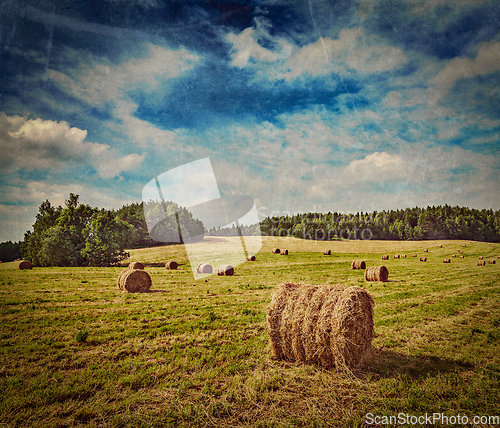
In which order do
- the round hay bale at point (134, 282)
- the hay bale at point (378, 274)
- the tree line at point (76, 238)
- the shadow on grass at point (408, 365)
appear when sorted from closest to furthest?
1. the shadow on grass at point (408, 365)
2. the round hay bale at point (134, 282)
3. the hay bale at point (378, 274)
4. the tree line at point (76, 238)

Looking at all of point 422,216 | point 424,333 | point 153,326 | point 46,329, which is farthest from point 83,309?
point 422,216

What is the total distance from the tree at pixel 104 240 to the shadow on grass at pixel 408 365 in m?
39.5

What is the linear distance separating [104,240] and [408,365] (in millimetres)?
41454

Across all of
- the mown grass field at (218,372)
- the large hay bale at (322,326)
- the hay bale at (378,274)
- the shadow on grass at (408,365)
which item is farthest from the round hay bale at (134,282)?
the hay bale at (378,274)

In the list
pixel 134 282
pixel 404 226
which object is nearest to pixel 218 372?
pixel 134 282

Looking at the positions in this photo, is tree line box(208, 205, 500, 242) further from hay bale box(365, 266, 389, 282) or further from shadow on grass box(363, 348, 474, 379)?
shadow on grass box(363, 348, 474, 379)

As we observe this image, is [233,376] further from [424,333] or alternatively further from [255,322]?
[424,333]

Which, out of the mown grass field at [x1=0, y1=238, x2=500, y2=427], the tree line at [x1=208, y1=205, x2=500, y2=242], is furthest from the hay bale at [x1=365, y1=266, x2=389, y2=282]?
the tree line at [x1=208, y1=205, x2=500, y2=242]

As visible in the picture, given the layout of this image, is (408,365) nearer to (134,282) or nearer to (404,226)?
(134,282)

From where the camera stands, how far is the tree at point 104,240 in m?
38.6

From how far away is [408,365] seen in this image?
7.31 m

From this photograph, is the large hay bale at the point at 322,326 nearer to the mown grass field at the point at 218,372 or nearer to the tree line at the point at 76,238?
the mown grass field at the point at 218,372

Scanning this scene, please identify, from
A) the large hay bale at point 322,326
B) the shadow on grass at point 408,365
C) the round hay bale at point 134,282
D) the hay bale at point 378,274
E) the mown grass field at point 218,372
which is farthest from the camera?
the hay bale at point 378,274

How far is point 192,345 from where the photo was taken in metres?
8.89
